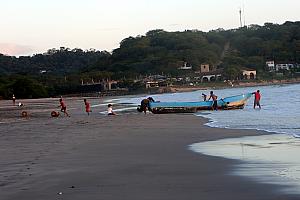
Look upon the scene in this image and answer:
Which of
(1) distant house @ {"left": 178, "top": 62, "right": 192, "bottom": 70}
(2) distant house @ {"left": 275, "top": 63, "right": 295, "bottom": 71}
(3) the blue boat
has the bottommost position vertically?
(3) the blue boat

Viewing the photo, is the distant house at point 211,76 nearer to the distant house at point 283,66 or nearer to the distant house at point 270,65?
the distant house at point 270,65

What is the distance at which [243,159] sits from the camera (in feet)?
43.2

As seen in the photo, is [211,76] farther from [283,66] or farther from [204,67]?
[283,66]

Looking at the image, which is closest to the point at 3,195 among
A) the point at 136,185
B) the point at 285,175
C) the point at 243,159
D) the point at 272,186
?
the point at 136,185

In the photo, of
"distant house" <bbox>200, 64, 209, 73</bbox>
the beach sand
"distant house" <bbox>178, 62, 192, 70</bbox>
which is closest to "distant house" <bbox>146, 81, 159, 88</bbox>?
"distant house" <bbox>178, 62, 192, 70</bbox>

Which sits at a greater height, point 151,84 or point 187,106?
point 151,84

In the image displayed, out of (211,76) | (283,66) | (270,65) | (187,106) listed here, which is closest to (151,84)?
(211,76)

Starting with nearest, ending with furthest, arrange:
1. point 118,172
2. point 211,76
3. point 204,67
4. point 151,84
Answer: point 118,172 → point 151,84 → point 211,76 → point 204,67

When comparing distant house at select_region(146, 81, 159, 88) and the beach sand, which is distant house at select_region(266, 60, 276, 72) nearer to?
distant house at select_region(146, 81, 159, 88)

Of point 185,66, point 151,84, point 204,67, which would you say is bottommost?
point 151,84

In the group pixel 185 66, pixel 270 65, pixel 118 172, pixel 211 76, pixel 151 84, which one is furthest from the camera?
pixel 185 66

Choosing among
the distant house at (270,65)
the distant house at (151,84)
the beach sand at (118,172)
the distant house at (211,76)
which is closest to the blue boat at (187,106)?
the beach sand at (118,172)

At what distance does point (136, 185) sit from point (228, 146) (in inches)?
276

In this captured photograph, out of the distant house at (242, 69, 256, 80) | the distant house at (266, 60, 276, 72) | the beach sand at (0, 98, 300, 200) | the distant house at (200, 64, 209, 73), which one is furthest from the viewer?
the distant house at (200, 64, 209, 73)
